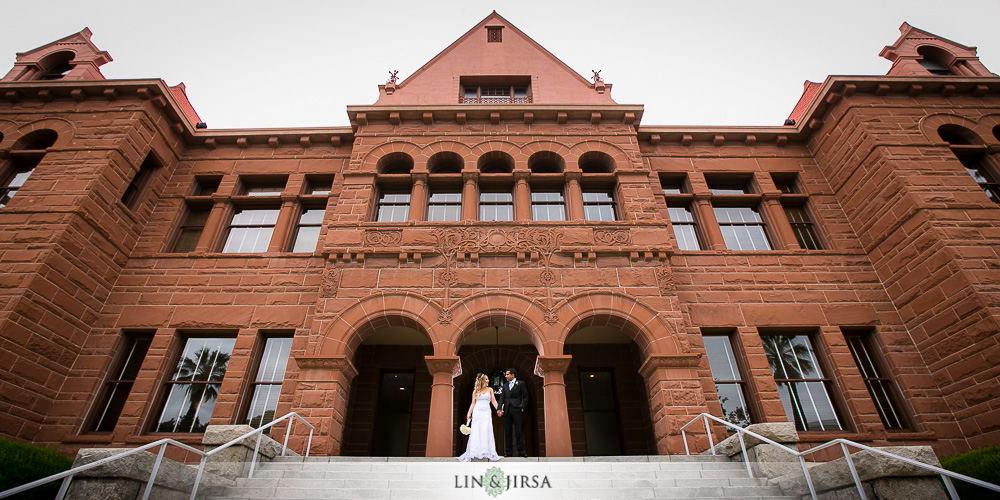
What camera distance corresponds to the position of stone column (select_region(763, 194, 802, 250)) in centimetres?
1192

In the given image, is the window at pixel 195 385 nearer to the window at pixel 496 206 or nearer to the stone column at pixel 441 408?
the stone column at pixel 441 408


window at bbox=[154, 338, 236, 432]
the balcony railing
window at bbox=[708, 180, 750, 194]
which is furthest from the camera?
the balcony railing

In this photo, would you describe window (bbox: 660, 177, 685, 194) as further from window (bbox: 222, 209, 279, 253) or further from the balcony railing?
window (bbox: 222, 209, 279, 253)

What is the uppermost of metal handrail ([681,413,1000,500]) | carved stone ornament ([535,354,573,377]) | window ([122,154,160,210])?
window ([122,154,160,210])

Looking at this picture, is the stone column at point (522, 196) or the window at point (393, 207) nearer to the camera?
the stone column at point (522, 196)

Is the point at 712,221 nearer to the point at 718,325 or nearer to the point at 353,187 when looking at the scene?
the point at 718,325

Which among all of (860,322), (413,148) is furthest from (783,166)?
(413,148)

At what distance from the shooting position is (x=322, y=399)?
28.8 ft

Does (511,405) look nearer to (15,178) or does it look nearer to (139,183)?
(139,183)

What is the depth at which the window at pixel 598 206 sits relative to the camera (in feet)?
39.8

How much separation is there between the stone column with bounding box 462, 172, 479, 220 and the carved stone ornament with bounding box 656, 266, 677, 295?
4.48m

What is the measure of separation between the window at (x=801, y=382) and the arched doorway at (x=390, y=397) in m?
7.87

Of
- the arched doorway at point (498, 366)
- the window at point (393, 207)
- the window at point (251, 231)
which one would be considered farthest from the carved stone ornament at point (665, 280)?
the window at point (251, 231)

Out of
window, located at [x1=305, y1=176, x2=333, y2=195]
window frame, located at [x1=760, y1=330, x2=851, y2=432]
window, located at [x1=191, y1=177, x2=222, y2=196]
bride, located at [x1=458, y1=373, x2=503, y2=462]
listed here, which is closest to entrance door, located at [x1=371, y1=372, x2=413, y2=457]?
bride, located at [x1=458, y1=373, x2=503, y2=462]
